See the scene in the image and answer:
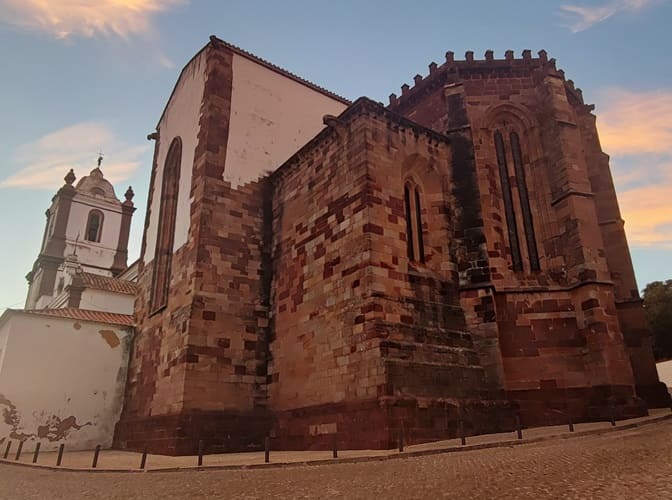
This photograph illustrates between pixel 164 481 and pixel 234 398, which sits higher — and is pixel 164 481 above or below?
below

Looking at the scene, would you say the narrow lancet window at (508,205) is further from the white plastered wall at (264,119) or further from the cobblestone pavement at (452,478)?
the white plastered wall at (264,119)

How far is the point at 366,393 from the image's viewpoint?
10.4 metres

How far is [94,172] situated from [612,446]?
145ft

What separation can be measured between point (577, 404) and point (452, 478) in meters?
7.57

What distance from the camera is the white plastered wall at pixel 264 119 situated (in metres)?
16.6

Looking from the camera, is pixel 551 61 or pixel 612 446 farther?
pixel 551 61

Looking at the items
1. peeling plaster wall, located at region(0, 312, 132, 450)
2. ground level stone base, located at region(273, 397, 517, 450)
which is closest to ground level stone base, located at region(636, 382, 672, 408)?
ground level stone base, located at region(273, 397, 517, 450)

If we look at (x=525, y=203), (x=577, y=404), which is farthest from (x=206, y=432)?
(x=525, y=203)

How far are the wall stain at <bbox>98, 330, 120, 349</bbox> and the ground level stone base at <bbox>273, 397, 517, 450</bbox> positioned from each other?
8.97m

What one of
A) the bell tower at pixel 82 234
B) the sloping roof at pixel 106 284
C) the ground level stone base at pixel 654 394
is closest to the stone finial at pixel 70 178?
the bell tower at pixel 82 234

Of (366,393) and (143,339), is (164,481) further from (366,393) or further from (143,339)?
(143,339)

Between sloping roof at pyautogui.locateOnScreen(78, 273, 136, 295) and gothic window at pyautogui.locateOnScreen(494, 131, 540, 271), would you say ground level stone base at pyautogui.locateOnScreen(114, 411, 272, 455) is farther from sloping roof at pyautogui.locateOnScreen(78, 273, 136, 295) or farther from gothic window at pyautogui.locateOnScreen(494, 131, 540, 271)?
sloping roof at pyautogui.locateOnScreen(78, 273, 136, 295)

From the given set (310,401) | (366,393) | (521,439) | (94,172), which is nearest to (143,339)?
(310,401)

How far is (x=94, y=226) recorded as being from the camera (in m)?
39.5
